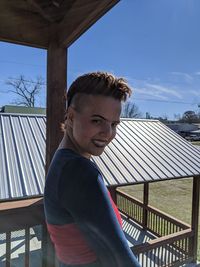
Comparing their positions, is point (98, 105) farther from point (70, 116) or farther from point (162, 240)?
point (162, 240)

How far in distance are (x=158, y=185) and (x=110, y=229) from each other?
16082 millimetres

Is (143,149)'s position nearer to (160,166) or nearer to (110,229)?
(160,166)

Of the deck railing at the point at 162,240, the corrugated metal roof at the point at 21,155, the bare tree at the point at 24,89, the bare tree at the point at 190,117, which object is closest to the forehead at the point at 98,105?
the corrugated metal roof at the point at 21,155

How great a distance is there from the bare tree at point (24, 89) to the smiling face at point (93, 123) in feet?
96.7

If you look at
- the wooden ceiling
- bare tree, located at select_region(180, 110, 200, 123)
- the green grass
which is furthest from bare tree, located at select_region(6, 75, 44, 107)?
bare tree, located at select_region(180, 110, 200, 123)

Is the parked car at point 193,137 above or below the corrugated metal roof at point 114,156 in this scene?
below

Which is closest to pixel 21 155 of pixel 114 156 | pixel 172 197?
pixel 114 156

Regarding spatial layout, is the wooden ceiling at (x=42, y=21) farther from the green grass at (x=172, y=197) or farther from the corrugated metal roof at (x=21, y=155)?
the green grass at (x=172, y=197)

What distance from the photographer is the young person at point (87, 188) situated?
77 cm

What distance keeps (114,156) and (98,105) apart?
398 cm

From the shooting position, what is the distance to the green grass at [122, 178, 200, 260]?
10.4 metres

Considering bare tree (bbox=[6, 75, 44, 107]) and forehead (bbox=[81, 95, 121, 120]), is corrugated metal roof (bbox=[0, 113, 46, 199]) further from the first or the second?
bare tree (bbox=[6, 75, 44, 107])

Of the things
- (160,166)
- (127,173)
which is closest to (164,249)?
(160,166)

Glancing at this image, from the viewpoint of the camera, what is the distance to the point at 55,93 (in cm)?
203
